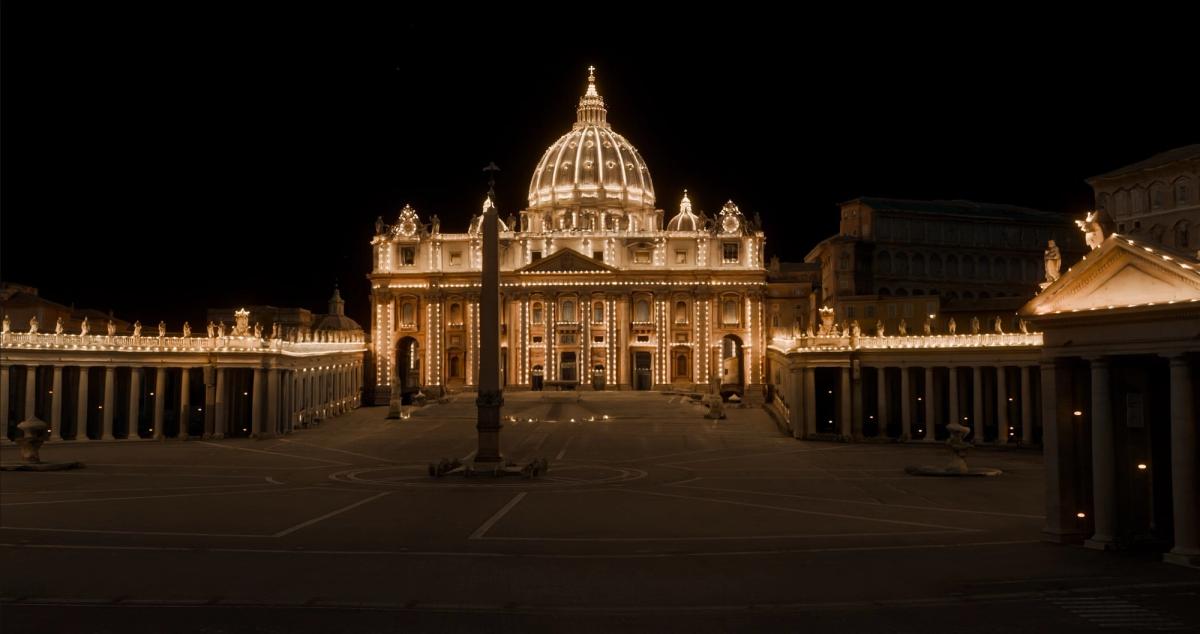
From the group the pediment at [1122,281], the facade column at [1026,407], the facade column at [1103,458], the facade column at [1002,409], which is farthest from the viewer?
the facade column at [1002,409]

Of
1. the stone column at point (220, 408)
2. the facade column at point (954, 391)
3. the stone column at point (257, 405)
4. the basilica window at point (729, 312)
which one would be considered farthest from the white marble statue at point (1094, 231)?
the basilica window at point (729, 312)

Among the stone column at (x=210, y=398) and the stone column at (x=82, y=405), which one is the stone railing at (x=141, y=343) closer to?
the stone column at (x=210, y=398)

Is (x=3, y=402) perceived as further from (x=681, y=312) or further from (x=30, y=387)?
(x=681, y=312)

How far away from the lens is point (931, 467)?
5203 centimetres

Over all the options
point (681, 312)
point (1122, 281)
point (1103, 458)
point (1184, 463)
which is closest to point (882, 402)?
point (1103, 458)

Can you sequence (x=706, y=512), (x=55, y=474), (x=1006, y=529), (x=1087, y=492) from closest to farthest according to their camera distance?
(x=1087, y=492)
(x=1006, y=529)
(x=706, y=512)
(x=55, y=474)

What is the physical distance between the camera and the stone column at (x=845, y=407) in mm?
73812

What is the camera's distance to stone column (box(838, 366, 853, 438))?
7381 centimetres

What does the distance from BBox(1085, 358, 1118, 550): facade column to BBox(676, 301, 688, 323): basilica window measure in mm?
112756

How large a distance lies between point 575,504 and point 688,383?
99.8 m

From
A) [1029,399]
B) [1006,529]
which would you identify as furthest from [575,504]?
[1029,399]

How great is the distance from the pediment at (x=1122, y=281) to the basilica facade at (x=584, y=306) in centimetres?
10718

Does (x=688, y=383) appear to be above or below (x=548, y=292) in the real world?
below

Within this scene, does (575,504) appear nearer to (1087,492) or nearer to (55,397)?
(1087,492)
